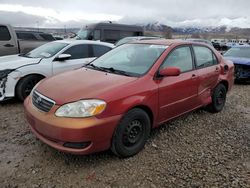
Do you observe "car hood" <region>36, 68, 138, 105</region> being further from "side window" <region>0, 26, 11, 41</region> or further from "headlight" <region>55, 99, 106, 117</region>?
"side window" <region>0, 26, 11, 41</region>

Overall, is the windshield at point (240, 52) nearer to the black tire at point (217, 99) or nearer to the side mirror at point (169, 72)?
the black tire at point (217, 99)

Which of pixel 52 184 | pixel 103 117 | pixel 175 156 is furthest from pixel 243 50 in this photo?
pixel 52 184

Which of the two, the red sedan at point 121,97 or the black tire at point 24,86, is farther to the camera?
the black tire at point 24,86

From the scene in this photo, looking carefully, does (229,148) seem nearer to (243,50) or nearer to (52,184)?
(52,184)

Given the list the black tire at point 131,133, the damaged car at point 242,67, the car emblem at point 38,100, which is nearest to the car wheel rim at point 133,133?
the black tire at point 131,133

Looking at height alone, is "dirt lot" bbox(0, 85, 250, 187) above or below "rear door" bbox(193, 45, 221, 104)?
below

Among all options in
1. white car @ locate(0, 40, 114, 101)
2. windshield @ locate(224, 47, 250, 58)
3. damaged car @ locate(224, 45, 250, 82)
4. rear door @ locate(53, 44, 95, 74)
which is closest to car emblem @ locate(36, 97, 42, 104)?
white car @ locate(0, 40, 114, 101)

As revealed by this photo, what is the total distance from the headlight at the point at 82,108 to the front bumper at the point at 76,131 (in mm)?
61

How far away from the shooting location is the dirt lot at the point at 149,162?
3064 mm

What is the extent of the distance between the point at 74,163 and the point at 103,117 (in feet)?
2.69

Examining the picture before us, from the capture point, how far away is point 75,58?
21.5ft

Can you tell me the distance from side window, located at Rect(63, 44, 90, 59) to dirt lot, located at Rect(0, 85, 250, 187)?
250 cm

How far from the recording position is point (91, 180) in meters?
3.05

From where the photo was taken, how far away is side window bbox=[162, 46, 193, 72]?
409cm
